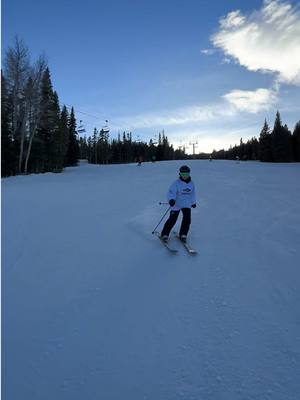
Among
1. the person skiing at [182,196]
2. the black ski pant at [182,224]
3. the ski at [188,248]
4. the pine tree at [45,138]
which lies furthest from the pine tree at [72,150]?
the ski at [188,248]

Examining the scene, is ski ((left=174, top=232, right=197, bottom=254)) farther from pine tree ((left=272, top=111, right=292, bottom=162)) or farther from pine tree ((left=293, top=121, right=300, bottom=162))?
pine tree ((left=293, top=121, right=300, bottom=162))

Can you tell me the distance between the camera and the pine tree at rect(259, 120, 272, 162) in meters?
70.7

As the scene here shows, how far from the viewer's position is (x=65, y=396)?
3.21 m

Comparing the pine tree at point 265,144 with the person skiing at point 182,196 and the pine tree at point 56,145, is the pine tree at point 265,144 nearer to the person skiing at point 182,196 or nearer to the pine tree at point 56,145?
the pine tree at point 56,145

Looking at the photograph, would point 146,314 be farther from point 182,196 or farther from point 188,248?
point 182,196

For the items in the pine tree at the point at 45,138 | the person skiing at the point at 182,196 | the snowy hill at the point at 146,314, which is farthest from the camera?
the pine tree at the point at 45,138

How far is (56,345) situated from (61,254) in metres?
3.26

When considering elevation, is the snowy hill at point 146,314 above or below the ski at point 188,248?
below

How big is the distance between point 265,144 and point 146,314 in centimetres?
7293

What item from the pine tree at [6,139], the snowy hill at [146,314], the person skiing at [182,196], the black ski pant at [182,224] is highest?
the pine tree at [6,139]

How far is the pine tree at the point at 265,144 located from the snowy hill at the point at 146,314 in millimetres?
65595

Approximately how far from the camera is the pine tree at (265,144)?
7071 centimetres

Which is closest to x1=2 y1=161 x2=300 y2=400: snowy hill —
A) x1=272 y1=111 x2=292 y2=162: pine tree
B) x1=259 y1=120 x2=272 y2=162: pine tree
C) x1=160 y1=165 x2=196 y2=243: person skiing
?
x1=160 y1=165 x2=196 y2=243: person skiing

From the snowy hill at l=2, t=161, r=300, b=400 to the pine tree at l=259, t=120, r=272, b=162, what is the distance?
6560cm
